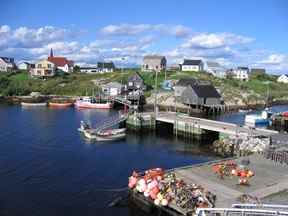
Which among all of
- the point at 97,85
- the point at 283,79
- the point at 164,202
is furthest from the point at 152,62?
the point at 164,202

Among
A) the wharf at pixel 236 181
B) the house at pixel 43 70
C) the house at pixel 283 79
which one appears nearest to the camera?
the wharf at pixel 236 181

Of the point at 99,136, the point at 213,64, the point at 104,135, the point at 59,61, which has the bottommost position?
the point at 99,136

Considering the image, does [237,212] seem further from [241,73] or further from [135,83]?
[241,73]

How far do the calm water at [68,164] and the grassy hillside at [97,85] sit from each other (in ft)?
178

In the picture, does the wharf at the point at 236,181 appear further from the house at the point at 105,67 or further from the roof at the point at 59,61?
the house at the point at 105,67

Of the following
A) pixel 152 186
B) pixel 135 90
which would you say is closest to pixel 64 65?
pixel 135 90

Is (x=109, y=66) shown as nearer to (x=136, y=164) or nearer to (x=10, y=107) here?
(x=10, y=107)

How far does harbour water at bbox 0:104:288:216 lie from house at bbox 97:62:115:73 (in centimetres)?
9481

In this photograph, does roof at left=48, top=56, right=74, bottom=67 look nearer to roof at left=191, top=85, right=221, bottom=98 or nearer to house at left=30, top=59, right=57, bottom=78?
house at left=30, top=59, right=57, bottom=78

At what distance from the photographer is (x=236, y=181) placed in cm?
2795

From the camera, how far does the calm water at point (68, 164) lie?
28.0 meters

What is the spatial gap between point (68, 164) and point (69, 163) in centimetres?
41

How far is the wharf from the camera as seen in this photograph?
2505 cm

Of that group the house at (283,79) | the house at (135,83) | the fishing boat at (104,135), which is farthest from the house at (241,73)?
the fishing boat at (104,135)
